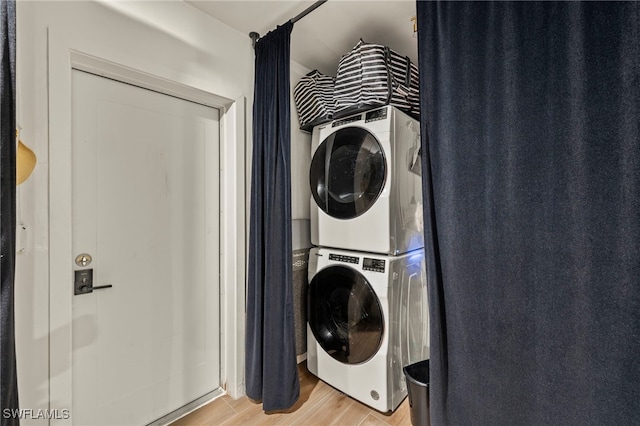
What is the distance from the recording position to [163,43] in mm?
1503

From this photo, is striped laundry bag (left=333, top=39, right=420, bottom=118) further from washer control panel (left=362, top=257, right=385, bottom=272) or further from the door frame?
washer control panel (left=362, top=257, right=385, bottom=272)

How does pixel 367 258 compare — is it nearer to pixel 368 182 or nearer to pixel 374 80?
pixel 368 182

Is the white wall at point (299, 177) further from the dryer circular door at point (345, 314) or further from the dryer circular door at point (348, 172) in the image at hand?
the dryer circular door at point (345, 314)

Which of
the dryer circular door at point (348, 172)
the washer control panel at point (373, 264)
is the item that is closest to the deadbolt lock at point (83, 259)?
the dryer circular door at point (348, 172)

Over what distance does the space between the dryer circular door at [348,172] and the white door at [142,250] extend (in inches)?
29.6

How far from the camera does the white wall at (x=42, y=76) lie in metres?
1.13

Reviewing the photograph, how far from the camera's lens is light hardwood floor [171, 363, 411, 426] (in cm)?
166

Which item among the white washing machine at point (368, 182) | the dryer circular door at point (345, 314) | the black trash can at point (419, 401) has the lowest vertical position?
the black trash can at point (419, 401)

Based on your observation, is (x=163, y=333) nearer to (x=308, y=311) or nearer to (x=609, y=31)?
(x=308, y=311)

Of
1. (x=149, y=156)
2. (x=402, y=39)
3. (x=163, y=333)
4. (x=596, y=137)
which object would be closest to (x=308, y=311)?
(x=163, y=333)

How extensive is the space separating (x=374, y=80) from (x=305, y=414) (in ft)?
7.09

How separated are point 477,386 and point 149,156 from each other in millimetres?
1912

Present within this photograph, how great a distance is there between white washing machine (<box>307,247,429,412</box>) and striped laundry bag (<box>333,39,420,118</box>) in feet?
3.25

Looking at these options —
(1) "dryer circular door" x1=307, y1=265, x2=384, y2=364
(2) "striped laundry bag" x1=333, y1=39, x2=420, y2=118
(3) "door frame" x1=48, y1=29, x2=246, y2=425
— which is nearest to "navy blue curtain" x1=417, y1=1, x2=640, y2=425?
(2) "striped laundry bag" x1=333, y1=39, x2=420, y2=118
